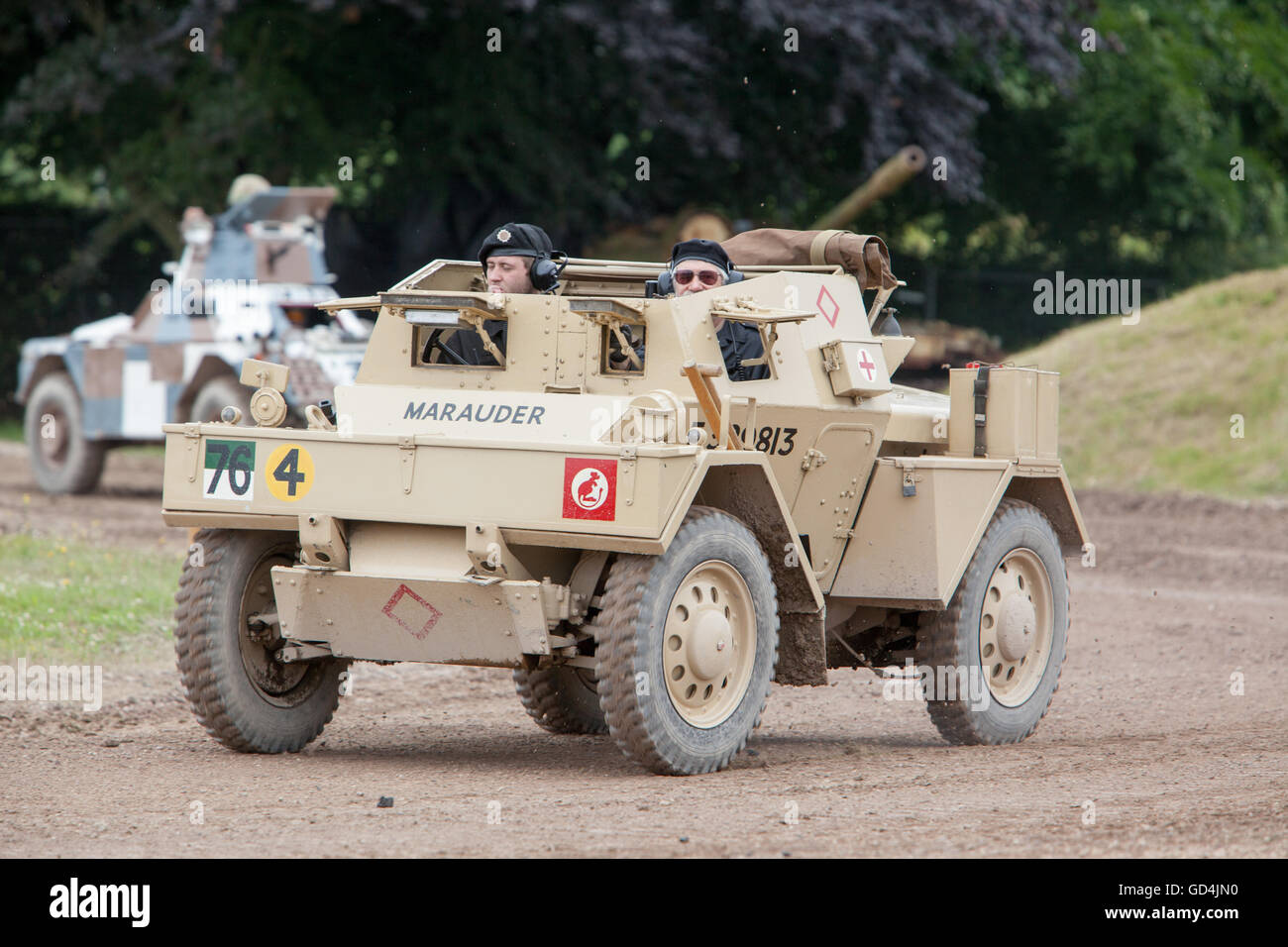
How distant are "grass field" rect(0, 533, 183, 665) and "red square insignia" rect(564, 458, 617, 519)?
4.22 meters

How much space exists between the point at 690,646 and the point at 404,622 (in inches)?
40.1

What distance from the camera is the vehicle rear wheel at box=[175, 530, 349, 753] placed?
24.2ft

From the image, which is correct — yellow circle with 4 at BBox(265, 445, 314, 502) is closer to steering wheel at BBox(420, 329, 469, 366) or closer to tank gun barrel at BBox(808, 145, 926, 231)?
steering wheel at BBox(420, 329, 469, 366)

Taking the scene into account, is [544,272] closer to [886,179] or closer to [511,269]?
[511,269]

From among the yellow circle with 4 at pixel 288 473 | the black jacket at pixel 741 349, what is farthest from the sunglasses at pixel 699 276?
the yellow circle with 4 at pixel 288 473

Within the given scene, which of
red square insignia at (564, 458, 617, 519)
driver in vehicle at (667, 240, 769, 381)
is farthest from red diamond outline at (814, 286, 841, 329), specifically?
red square insignia at (564, 458, 617, 519)

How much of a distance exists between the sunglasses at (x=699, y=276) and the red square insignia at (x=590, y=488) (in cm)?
148

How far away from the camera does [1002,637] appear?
8602mm

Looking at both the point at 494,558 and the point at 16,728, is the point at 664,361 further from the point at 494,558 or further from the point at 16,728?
the point at 16,728

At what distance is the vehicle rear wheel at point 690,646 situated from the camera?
6777mm

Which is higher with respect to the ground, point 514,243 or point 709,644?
point 514,243

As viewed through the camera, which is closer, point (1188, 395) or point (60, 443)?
point (60, 443)

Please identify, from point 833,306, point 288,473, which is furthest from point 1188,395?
point 288,473

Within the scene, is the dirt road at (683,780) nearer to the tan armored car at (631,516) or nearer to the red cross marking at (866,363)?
the tan armored car at (631,516)
